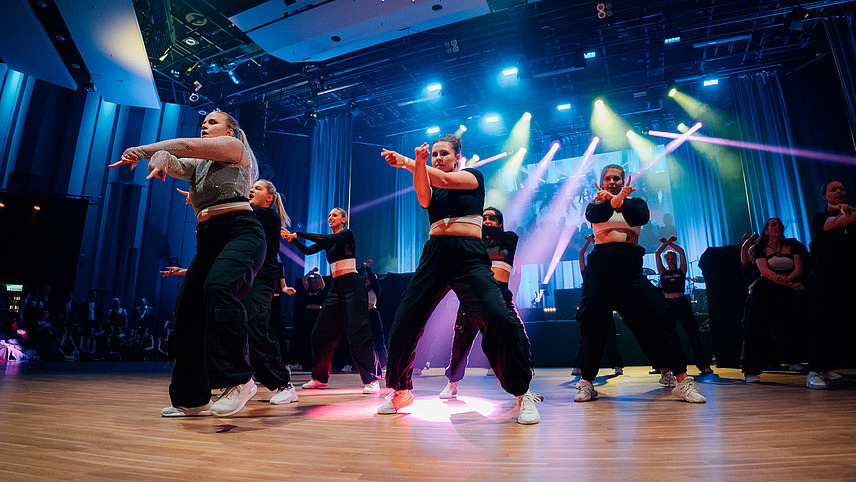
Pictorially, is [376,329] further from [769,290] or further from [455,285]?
[769,290]

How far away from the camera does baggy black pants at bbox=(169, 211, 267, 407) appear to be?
2342 millimetres

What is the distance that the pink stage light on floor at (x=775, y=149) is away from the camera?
9812 millimetres

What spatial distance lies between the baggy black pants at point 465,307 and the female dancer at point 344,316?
1751 mm

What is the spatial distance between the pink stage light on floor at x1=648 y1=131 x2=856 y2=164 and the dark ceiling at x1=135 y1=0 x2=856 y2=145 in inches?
42.5

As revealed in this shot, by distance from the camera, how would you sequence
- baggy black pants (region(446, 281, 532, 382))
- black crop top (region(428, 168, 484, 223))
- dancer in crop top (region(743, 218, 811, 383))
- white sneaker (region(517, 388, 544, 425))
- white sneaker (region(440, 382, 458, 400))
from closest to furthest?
white sneaker (region(517, 388, 544, 425))
black crop top (region(428, 168, 484, 223))
white sneaker (region(440, 382, 458, 400))
baggy black pants (region(446, 281, 532, 382))
dancer in crop top (region(743, 218, 811, 383))

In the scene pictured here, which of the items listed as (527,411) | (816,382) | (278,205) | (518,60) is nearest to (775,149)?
(518,60)

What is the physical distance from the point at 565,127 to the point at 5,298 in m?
15.9

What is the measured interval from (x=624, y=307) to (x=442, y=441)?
2.19 metres

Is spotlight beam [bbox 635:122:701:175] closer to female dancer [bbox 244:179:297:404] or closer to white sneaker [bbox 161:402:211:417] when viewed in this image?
female dancer [bbox 244:179:297:404]

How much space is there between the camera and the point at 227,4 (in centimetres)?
938

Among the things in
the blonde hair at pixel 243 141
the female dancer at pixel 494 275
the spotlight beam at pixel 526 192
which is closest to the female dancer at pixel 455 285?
the blonde hair at pixel 243 141

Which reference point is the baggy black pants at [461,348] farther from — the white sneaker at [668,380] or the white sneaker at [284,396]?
the white sneaker at [668,380]

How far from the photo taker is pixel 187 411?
2617 millimetres

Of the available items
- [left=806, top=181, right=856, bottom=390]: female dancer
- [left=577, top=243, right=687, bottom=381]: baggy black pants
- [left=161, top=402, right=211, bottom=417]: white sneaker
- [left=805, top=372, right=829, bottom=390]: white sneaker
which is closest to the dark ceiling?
[left=806, top=181, right=856, bottom=390]: female dancer
